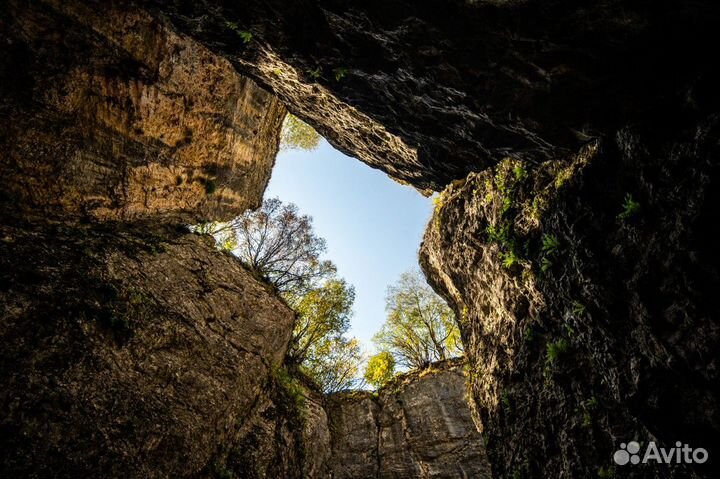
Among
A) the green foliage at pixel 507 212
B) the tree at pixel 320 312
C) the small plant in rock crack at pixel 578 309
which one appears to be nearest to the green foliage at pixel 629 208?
the small plant in rock crack at pixel 578 309

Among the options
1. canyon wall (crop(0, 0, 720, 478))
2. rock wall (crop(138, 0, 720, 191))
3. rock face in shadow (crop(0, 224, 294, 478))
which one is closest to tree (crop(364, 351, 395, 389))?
canyon wall (crop(0, 0, 720, 478))

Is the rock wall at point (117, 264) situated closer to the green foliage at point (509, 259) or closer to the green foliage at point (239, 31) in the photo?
the green foliage at point (239, 31)

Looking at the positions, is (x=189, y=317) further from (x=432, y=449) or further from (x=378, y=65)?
(x=432, y=449)

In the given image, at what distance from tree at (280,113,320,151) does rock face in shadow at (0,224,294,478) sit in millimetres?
10342

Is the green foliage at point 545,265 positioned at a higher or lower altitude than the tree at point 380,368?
lower

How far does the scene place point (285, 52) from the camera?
703 cm

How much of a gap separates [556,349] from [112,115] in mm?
12175

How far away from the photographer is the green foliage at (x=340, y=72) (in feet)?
22.2

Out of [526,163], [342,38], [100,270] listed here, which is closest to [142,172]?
[100,270]

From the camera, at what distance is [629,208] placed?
4.79m

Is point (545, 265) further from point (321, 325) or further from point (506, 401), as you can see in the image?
point (321, 325)

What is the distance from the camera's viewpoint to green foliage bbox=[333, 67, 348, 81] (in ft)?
22.2
